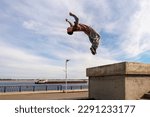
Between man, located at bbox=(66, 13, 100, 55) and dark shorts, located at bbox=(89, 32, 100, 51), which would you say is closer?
man, located at bbox=(66, 13, 100, 55)

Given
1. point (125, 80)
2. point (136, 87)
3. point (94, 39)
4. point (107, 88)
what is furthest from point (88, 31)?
point (136, 87)

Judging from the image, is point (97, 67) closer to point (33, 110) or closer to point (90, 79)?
point (90, 79)

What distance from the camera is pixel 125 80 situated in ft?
49.2

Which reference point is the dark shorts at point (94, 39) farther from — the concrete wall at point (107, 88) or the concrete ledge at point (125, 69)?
the concrete wall at point (107, 88)

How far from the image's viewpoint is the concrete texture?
15000mm

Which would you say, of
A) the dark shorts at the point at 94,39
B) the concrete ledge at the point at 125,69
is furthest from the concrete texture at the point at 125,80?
the dark shorts at the point at 94,39

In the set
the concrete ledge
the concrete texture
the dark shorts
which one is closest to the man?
the dark shorts

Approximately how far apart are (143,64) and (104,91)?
363 cm

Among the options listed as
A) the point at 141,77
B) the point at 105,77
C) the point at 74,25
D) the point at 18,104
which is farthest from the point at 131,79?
the point at 18,104

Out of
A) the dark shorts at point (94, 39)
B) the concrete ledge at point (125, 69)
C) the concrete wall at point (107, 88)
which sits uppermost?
the dark shorts at point (94, 39)

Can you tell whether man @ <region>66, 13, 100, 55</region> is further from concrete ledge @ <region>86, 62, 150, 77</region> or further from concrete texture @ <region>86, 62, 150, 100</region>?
concrete texture @ <region>86, 62, 150, 100</region>

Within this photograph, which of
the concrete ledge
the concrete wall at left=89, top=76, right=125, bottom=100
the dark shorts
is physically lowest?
the concrete wall at left=89, top=76, right=125, bottom=100

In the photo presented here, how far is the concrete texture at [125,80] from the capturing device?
15.0 m

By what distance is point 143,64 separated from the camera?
1573cm
